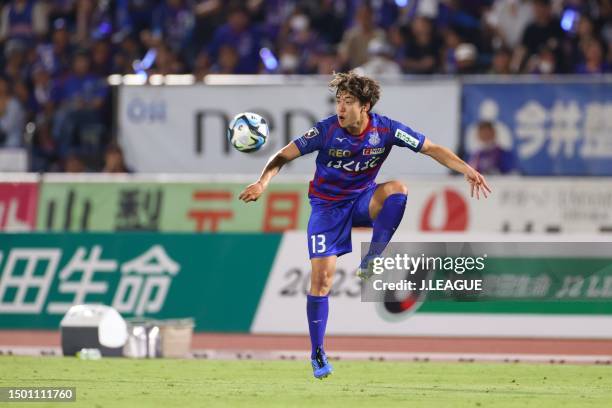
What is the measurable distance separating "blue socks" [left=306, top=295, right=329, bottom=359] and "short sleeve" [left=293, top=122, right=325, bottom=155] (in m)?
1.34

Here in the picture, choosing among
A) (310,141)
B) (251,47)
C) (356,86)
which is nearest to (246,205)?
(251,47)

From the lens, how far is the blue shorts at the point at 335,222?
11.8 m

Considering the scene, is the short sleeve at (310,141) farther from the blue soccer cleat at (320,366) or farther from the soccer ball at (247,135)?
the blue soccer cleat at (320,366)

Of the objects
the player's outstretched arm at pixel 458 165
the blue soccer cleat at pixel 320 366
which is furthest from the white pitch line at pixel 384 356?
the player's outstretched arm at pixel 458 165

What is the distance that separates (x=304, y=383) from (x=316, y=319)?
0.60m

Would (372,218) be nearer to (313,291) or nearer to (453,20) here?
(313,291)

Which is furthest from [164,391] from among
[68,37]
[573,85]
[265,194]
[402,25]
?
[68,37]

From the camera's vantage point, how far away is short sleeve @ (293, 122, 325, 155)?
11516 mm

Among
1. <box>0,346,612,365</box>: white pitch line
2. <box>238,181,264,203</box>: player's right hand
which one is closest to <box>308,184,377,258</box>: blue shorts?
<box>238,181,264,203</box>: player's right hand

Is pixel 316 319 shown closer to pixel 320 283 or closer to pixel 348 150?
pixel 320 283

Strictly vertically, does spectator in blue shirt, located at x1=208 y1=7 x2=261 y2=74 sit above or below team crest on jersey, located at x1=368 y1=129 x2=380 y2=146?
above

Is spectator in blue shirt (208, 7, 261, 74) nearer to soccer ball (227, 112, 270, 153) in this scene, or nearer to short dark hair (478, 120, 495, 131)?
short dark hair (478, 120, 495, 131)

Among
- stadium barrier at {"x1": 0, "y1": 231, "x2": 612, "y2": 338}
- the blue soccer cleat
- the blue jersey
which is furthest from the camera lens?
stadium barrier at {"x1": 0, "y1": 231, "x2": 612, "y2": 338}

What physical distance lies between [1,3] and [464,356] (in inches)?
497
